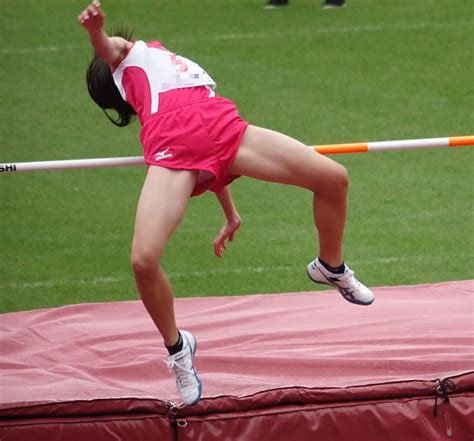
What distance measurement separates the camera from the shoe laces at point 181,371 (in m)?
4.67

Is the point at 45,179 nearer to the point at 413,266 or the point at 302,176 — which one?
the point at 413,266

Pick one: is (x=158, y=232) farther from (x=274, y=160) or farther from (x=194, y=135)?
(x=274, y=160)

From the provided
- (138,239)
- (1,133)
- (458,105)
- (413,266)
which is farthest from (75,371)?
(458,105)

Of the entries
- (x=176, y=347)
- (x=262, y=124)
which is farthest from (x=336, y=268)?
(x=262, y=124)

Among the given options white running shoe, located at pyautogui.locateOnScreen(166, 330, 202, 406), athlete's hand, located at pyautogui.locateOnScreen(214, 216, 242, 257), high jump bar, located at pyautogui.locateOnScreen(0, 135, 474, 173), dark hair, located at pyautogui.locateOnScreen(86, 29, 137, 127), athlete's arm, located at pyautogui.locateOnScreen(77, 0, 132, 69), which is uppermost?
athlete's arm, located at pyautogui.locateOnScreen(77, 0, 132, 69)

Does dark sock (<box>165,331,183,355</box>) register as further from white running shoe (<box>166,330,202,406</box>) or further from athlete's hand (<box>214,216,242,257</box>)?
athlete's hand (<box>214,216,242,257</box>)

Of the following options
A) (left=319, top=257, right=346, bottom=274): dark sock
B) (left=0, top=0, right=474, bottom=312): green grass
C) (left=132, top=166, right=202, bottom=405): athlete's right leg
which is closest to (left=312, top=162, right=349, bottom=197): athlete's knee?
(left=319, top=257, right=346, bottom=274): dark sock

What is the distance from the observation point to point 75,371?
213 inches

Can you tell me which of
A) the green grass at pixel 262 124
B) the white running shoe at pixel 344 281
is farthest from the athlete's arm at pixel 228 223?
the green grass at pixel 262 124

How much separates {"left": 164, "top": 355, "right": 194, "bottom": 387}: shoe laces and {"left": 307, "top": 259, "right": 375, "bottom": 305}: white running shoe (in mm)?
788

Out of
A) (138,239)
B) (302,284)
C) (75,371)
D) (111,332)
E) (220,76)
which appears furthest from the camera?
(220,76)

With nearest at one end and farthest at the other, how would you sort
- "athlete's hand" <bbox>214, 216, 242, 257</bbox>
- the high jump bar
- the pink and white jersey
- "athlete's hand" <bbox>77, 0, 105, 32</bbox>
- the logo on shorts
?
"athlete's hand" <bbox>77, 0, 105, 32</bbox> < the logo on shorts < the pink and white jersey < the high jump bar < "athlete's hand" <bbox>214, 216, 242, 257</bbox>

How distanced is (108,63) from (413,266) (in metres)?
3.35

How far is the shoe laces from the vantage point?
4672 mm
